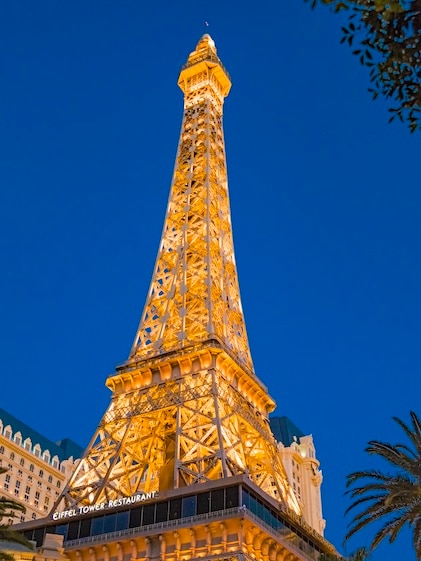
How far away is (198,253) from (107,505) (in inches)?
1162

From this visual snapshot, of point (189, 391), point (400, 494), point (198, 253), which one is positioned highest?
point (198, 253)

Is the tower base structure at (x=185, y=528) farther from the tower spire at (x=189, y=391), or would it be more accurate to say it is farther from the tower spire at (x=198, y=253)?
the tower spire at (x=198, y=253)

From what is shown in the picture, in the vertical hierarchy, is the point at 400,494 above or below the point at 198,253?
below

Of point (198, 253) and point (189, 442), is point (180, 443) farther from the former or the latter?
point (198, 253)

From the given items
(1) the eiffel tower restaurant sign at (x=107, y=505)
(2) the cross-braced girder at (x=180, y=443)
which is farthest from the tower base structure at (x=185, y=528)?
(2) the cross-braced girder at (x=180, y=443)

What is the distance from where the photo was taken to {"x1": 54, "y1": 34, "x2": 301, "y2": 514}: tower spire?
53.0 meters

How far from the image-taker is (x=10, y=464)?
10456 centimetres

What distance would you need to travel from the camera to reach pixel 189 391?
57219mm

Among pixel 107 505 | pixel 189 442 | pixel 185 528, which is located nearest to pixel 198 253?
pixel 189 442

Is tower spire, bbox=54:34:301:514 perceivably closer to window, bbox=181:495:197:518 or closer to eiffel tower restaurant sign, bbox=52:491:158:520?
eiffel tower restaurant sign, bbox=52:491:158:520

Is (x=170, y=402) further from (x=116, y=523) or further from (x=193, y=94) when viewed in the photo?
(x=193, y=94)

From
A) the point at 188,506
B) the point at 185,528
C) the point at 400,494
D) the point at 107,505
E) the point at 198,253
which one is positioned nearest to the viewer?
the point at 400,494

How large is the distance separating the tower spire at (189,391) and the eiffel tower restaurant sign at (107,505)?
43 centimetres

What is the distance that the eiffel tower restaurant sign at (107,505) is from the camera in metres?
48.4
